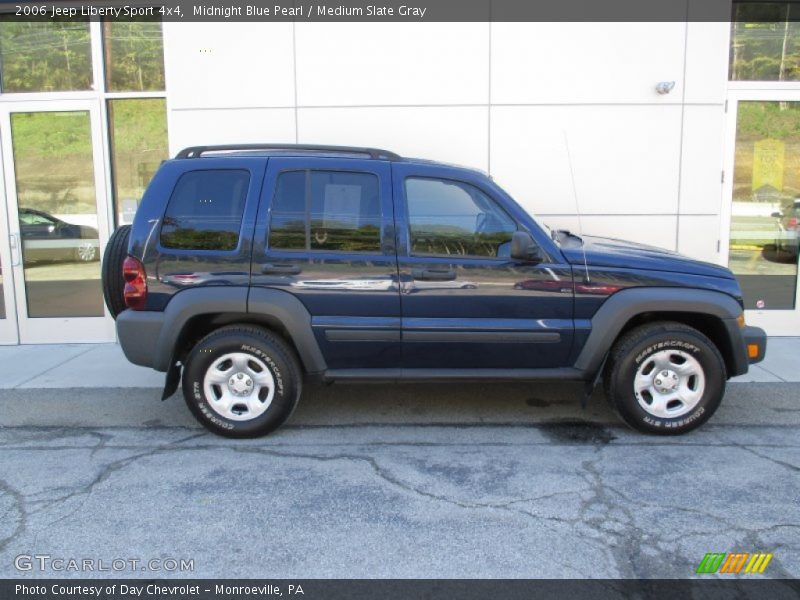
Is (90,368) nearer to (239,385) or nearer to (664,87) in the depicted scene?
(239,385)

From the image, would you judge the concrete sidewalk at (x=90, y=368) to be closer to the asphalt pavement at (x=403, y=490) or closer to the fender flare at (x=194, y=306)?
the asphalt pavement at (x=403, y=490)

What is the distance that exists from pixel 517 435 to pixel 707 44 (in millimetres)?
5199

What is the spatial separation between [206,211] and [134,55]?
4263mm

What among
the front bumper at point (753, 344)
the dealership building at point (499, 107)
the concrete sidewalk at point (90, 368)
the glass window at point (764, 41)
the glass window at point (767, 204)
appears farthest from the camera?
the glass window at point (767, 204)

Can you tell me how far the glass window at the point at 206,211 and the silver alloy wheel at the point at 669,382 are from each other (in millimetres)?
3016

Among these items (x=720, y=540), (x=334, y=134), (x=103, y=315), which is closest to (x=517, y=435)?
(x=720, y=540)

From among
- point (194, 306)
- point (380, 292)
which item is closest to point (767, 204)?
point (380, 292)

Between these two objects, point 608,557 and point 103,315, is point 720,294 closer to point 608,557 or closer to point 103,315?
point 608,557

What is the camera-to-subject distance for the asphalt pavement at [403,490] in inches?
117

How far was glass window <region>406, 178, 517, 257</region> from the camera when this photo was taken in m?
4.36

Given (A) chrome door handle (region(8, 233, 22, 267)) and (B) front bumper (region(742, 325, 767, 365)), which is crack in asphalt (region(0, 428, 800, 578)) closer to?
(B) front bumper (region(742, 325, 767, 365))

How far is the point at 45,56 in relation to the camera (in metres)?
7.42

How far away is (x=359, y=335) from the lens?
4.36 meters

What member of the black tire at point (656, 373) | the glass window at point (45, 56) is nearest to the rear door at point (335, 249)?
the black tire at point (656, 373)
